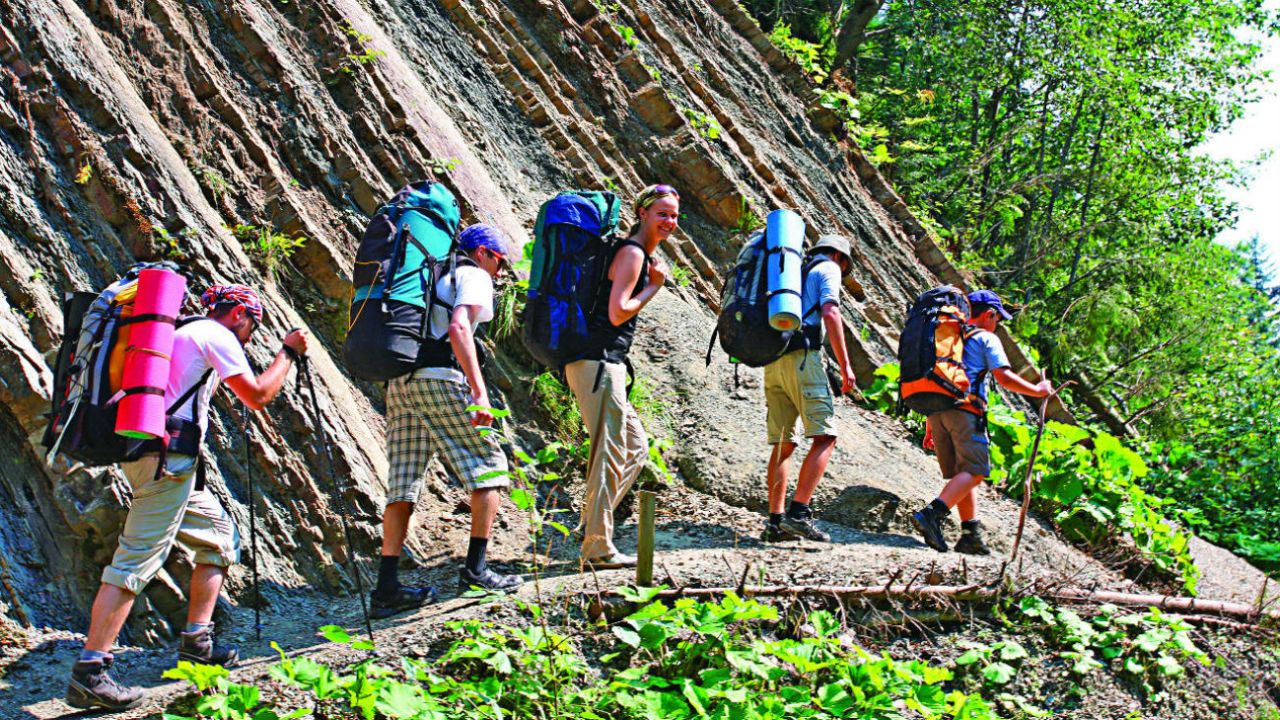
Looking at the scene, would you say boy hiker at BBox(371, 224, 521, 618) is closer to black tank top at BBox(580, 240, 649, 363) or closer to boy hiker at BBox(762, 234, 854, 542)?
black tank top at BBox(580, 240, 649, 363)

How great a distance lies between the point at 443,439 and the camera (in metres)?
5.44

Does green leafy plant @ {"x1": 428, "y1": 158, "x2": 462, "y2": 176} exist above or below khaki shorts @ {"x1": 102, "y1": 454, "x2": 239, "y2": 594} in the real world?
above

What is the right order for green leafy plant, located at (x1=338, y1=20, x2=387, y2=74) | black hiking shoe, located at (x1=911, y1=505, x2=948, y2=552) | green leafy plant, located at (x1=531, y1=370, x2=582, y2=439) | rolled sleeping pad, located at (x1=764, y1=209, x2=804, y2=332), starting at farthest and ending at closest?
green leafy plant, located at (x1=338, y1=20, x2=387, y2=74) < green leafy plant, located at (x1=531, y1=370, x2=582, y2=439) < black hiking shoe, located at (x1=911, y1=505, x2=948, y2=552) < rolled sleeping pad, located at (x1=764, y1=209, x2=804, y2=332)

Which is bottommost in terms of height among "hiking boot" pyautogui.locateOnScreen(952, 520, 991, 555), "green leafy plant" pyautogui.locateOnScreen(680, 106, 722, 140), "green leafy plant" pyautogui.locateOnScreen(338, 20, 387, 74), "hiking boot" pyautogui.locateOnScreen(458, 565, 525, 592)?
"hiking boot" pyautogui.locateOnScreen(952, 520, 991, 555)

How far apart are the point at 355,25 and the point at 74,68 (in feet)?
10.5

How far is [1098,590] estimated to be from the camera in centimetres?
649

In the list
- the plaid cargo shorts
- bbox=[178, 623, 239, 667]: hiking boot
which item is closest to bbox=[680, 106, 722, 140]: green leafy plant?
the plaid cargo shorts

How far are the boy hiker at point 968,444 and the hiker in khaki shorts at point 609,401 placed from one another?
2.35 meters

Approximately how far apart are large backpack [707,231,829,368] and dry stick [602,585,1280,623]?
62.6 inches

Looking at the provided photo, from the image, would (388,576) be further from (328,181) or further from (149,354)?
(328,181)

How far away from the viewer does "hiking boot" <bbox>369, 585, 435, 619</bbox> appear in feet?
17.4

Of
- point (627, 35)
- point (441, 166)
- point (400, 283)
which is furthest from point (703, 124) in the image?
point (400, 283)

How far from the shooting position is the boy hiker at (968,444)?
23.2 feet

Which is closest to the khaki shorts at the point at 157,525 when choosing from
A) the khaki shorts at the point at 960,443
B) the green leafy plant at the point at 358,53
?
the khaki shorts at the point at 960,443
